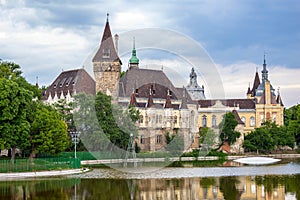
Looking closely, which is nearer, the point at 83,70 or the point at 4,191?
the point at 4,191

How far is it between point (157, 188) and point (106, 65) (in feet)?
142

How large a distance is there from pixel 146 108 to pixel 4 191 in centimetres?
4726

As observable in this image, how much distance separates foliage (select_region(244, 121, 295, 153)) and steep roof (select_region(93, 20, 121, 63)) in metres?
20.4

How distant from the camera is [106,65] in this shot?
74.6 meters

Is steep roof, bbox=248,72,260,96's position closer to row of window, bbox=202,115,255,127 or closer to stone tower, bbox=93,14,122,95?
row of window, bbox=202,115,255,127

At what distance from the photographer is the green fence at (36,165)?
41094mm

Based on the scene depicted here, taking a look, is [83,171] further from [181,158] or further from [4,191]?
[181,158]

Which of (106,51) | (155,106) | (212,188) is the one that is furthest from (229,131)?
(212,188)

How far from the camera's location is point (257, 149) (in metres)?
76.8

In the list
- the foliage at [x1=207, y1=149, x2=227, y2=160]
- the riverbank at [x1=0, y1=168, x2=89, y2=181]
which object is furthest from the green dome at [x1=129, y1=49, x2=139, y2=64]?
the riverbank at [x1=0, y1=168, x2=89, y2=181]

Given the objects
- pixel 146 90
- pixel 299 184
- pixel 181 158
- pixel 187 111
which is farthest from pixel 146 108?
pixel 299 184

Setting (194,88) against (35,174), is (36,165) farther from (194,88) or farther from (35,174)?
(194,88)

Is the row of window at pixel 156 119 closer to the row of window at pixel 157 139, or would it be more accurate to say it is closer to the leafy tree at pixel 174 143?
the row of window at pixel 157 139

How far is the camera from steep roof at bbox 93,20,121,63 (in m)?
74.2
